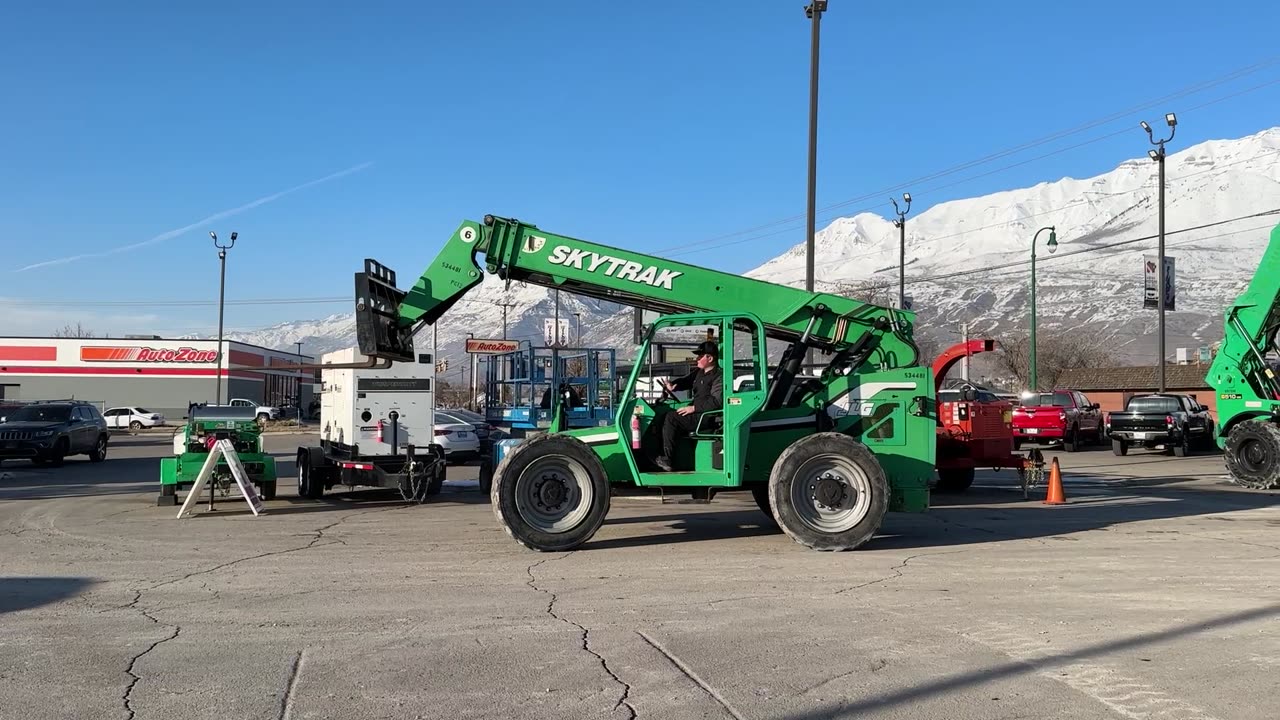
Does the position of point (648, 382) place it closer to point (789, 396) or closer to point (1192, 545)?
point (789, 396)

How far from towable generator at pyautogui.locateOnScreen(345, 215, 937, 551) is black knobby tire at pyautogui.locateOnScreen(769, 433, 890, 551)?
1 centimetres

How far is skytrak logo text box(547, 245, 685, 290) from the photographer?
1164cm

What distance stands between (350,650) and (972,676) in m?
3.73

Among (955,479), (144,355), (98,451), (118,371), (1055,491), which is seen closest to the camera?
(1055,491)

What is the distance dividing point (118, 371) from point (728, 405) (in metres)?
70.1

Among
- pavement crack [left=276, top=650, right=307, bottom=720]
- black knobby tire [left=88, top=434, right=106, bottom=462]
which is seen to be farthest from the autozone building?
pavement crack [left=276, top=650, right=307, bottom=720]

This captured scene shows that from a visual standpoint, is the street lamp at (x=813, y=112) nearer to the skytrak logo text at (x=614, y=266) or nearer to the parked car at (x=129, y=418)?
the skytrak logo text at (x=614, y=266)

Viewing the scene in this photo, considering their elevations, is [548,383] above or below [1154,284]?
below

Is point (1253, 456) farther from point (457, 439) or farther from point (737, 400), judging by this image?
point (457, 439)

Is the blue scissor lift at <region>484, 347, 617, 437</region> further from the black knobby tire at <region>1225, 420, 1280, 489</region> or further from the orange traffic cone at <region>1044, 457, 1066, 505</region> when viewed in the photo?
the black knobby tire at <region>1225, 420, 1280, 489</region>

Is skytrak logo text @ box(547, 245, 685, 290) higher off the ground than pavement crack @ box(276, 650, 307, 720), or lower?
higher

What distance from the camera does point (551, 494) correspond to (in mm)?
10727

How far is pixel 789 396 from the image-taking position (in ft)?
38.2

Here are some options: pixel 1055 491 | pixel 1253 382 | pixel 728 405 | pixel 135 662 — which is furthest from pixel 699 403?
pixel 1253 382
